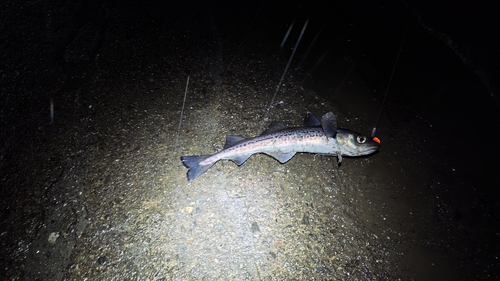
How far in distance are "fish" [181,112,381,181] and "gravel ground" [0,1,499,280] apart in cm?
17

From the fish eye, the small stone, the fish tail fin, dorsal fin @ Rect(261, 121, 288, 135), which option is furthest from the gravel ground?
the fish eye

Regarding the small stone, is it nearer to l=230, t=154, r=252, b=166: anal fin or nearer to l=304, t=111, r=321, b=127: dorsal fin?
l=230, t=154, r=252, b=166: anal fin

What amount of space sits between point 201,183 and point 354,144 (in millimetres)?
1968

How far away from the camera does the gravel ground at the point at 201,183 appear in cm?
303

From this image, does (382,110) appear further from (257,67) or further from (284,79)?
(257,67)

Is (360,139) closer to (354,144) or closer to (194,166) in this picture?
(354,144)

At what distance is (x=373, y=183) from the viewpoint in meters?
3.67

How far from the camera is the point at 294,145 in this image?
3.64 metres

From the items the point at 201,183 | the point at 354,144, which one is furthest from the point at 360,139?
the point at 201,183

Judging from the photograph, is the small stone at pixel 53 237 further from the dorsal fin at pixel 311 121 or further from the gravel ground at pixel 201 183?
the dorsal fin at pixel 311 121

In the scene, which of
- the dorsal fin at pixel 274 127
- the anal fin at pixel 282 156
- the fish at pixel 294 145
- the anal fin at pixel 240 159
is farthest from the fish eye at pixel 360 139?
the anal fin at pixel 240 159

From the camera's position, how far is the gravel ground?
3.03 metres

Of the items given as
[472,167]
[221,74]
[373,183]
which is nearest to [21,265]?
[221,74]

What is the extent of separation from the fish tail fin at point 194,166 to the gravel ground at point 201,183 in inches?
5.3
